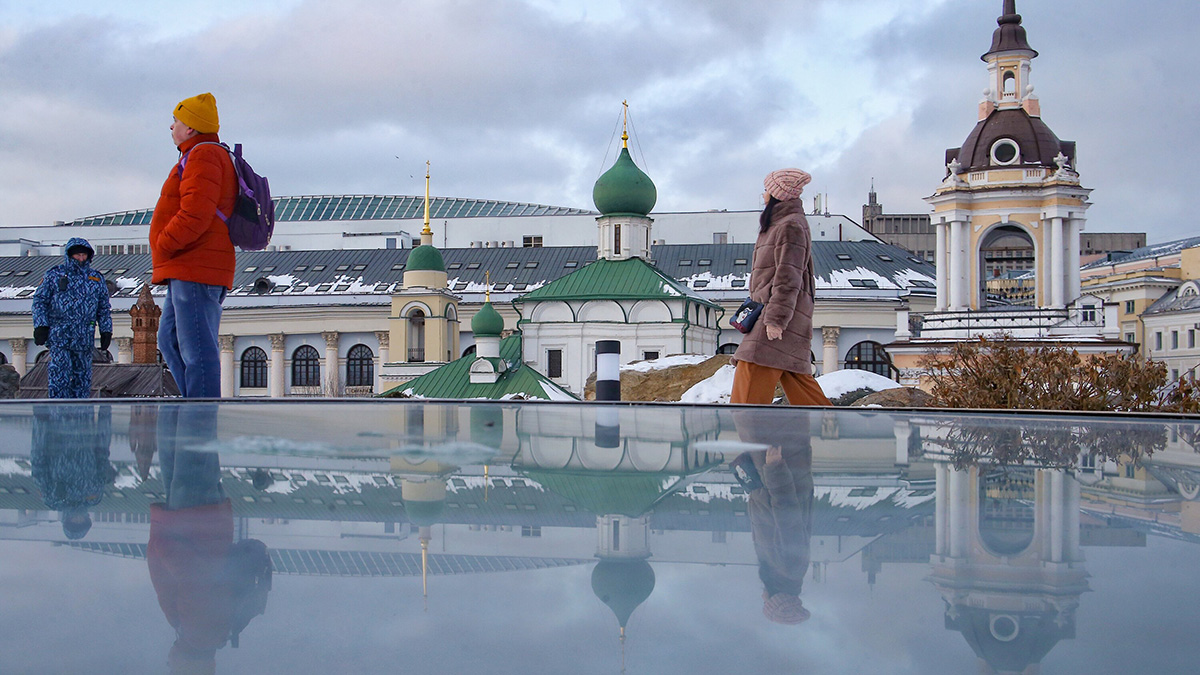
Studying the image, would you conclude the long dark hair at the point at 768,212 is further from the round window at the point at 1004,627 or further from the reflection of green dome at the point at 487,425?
the round window at the point at 1004,627

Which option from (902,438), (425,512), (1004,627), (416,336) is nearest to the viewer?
(1004,627)

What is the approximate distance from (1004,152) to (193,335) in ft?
89.8

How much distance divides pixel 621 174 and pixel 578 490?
3824cm

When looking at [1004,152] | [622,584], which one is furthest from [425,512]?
[1004,152]

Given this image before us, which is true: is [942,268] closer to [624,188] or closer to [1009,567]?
[624,188]

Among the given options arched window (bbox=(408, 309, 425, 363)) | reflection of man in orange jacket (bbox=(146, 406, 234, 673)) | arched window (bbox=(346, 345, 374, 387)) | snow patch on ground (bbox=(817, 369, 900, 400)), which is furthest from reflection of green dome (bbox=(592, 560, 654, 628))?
arched window (bbox=(346, 345, 374, 387))

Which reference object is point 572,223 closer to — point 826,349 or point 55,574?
point 826,349

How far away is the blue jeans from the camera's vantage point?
6855 mm

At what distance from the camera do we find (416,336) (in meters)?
46.8

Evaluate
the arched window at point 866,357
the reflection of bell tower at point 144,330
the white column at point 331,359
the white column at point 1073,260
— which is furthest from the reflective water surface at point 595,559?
the white column at point 331,359

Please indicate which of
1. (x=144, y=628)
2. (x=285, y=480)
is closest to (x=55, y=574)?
(x=144, y=628)

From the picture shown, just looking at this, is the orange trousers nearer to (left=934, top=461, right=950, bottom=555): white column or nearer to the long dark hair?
the long dark hair

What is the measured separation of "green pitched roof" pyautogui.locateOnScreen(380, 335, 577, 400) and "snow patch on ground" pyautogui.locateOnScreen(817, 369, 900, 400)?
13.5m

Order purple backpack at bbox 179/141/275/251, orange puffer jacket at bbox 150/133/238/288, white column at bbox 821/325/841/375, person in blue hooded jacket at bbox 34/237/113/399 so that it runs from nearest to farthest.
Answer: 1. orange puffer jacket at bbox 150/133/238/288
2. purple backpack at bbox 179/141/275/251
3. person in blue hooded jacket at bbox 34/237/113/399
4. white column at bbox 821/325/841/375
